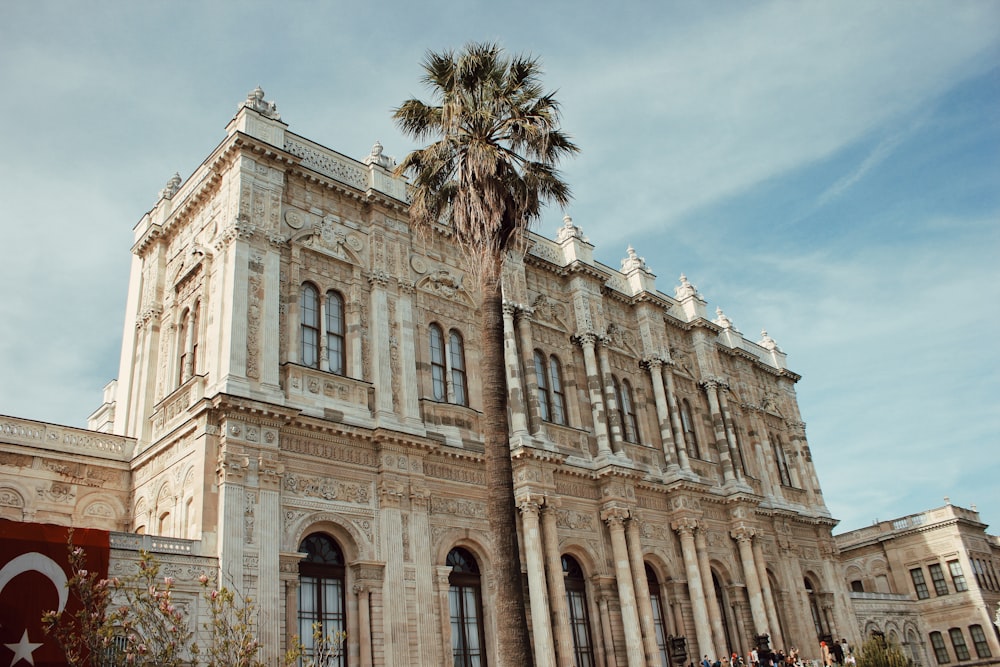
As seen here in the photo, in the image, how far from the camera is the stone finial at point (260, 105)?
20.4 m

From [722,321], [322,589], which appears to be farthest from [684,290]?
[322,589]

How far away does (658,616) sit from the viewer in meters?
24.8

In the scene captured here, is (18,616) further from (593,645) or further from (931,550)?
(931,550)

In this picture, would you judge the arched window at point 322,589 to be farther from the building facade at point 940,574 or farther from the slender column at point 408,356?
the building facade at point 940,574

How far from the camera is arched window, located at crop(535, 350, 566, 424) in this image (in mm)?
24217

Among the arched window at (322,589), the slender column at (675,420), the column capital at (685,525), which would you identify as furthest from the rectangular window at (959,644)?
the arched window at (322,589)

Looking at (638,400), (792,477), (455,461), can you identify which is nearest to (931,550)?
(792,477)

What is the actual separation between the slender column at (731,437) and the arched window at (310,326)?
1633cm

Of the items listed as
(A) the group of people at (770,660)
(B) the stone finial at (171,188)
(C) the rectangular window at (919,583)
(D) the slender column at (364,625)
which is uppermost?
(B) the stone finial at (171,188)

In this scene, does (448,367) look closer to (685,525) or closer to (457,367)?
(457,367)

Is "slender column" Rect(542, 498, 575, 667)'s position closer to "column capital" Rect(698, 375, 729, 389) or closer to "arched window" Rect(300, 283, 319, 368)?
"arched window" Rect(300, 283, 319, 368)

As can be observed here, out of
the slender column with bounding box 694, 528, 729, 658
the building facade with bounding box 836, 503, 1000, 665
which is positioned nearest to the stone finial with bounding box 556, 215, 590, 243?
the slender column with bounding box 694, 528, 729, 658

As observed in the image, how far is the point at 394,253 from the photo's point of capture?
21906 millimetres

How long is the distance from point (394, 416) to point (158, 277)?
7.57 metres
